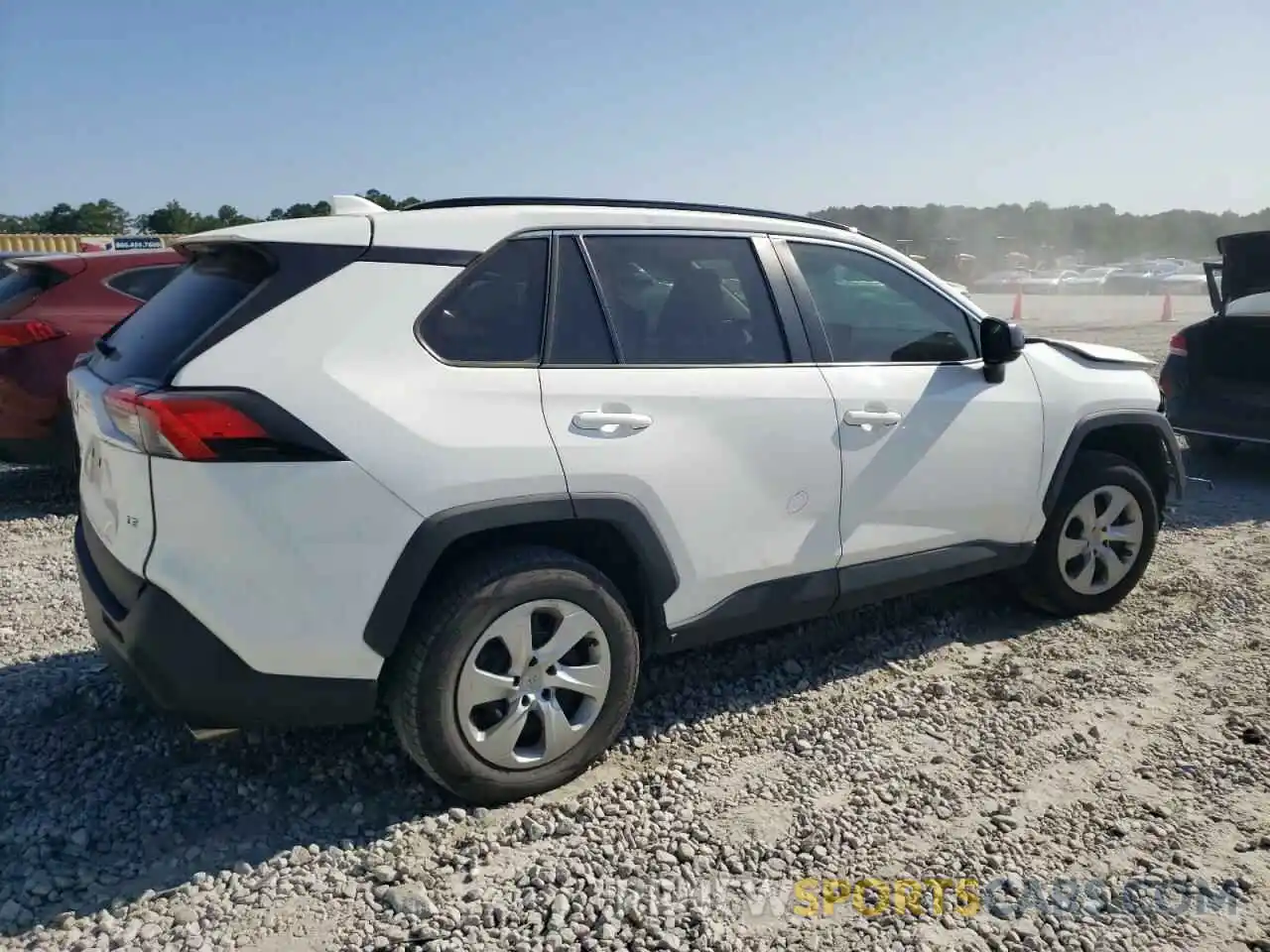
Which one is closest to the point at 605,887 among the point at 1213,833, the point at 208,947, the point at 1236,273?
the point at 208,947

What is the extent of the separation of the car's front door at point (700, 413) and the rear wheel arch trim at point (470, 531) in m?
0.04

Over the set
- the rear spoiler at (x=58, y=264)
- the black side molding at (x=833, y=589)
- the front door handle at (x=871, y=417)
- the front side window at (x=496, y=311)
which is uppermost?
the rear spoiler at (x=58, y=264)

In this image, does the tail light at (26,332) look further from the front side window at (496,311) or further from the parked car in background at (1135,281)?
the parked car in background at (1135,281)

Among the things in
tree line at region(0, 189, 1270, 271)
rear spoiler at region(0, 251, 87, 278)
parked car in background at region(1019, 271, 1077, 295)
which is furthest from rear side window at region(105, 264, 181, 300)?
tree line at region(0, 189, 1270, 271)

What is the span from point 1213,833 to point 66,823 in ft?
11.1

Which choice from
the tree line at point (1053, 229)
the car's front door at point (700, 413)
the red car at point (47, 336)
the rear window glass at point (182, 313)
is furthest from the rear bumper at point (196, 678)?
the tree line at point (1053, 229)

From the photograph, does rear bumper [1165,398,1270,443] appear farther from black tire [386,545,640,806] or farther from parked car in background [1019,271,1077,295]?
parked car in background [1019,271,1077,295]

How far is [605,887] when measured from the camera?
8.91 feet

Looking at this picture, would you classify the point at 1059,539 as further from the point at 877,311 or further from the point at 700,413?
the point at 700,413

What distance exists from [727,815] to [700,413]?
4.12 ft

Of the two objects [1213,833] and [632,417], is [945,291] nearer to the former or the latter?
[632,417]

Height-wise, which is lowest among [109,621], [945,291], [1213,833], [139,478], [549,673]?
[1213,833]

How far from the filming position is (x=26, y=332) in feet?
20.6

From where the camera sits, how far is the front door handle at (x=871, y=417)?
364 cm
